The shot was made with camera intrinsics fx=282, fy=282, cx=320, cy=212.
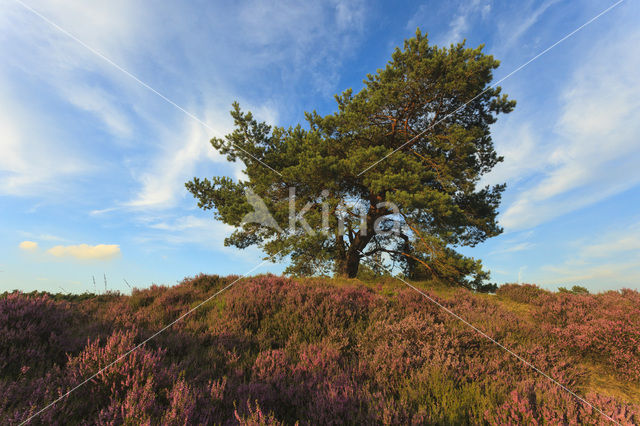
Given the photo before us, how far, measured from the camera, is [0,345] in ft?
11.3

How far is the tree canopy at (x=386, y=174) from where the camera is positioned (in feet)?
A: 37.5

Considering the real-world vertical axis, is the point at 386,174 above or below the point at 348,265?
above

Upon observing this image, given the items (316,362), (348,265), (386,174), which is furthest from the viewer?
(348,265)

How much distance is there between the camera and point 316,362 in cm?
347

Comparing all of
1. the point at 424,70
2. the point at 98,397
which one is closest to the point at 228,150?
the point at 424,70

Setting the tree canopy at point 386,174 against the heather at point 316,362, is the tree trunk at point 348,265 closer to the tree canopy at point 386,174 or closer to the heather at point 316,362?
the tree canopy at point 386,174

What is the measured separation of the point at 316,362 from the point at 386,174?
8532mm

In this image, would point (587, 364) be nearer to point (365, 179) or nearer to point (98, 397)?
point (98, 397)

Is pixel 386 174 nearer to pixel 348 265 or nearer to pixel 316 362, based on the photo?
pixel 348 265

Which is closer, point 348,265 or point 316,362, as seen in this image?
point 316,362

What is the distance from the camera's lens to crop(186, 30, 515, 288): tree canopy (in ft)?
37.5

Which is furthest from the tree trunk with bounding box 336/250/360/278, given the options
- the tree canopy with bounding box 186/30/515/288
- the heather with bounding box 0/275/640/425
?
the heather with bounding box 0/275/640/425

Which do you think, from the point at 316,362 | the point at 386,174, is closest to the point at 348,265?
the point at 386,174

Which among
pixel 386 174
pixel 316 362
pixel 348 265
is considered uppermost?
pixel 386 174
